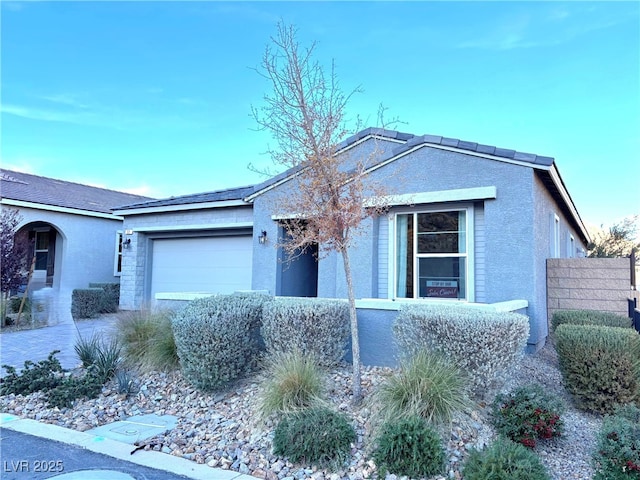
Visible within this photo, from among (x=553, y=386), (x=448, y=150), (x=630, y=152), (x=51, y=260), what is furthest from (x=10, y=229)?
(x=630, y=152)

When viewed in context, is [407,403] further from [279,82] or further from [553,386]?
[279,82]

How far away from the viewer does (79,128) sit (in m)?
16.8

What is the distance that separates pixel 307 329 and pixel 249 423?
1531mm

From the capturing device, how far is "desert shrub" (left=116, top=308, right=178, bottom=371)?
683 cm

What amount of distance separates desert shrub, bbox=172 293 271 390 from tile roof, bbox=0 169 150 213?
11906 mm

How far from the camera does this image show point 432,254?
9227mm

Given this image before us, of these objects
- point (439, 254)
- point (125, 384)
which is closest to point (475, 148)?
point (439, 254)

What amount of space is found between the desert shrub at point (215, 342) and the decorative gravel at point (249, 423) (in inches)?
12.9

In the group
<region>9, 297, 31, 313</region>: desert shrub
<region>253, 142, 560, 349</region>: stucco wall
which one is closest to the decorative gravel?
<region>253, 142, 560, 349</region>: stucco wall

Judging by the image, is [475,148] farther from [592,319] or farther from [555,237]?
[555,237]

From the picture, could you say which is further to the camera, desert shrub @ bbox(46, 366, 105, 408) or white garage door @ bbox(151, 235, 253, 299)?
white garage door @ bbox(151, 235, 253, 299)

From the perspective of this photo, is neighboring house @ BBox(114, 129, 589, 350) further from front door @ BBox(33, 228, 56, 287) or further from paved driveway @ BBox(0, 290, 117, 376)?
front door @ BBox(33, 228, 56, 287)

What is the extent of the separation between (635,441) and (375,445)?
7.31 ft

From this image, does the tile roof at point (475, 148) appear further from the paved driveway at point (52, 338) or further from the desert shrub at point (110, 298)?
the desert shrub at point (110, 298)
